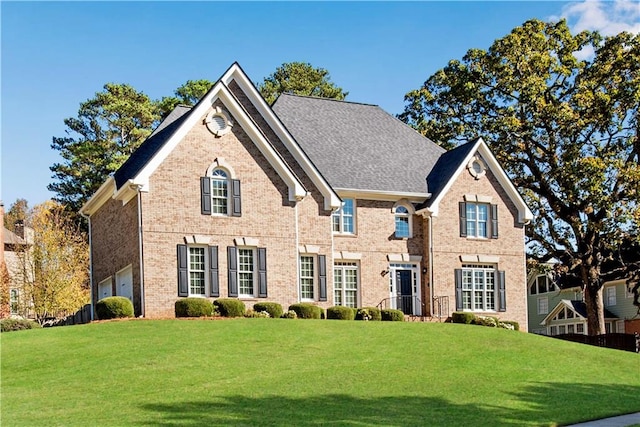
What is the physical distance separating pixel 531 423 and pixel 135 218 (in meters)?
18.4

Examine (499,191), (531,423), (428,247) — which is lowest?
(531,423)

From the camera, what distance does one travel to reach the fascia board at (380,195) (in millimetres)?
Result: 36875

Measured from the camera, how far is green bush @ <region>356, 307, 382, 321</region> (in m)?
33.8

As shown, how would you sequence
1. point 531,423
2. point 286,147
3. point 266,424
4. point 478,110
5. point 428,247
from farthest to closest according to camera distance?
1. point 478,110
2. point 428,247
3. point 286,147
4. point 531,423
5. point 266,424

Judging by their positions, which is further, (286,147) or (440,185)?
(440,185)

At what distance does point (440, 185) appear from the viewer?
38.7 meters

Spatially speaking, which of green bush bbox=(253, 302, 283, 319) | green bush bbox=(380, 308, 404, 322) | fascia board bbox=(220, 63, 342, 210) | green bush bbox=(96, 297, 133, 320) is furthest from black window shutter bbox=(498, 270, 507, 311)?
green bush bbox=(96, 297, 133, 320)

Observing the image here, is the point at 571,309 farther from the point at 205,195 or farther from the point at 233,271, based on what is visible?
the point at 205,195

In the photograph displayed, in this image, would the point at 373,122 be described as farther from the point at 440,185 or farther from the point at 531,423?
the point at 531,423

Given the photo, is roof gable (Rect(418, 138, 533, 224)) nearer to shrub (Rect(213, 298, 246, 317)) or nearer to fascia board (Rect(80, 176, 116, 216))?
shrub (Rect(213, 298, 246, 317))

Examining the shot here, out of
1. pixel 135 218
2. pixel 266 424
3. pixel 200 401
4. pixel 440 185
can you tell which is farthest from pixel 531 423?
pixel 440 185

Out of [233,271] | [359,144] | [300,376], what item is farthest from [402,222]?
[300,376]

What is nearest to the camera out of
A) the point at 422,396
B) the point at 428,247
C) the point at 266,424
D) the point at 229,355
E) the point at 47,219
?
the point at 266,424

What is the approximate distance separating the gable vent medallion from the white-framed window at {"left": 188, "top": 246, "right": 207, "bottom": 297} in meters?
4.47
